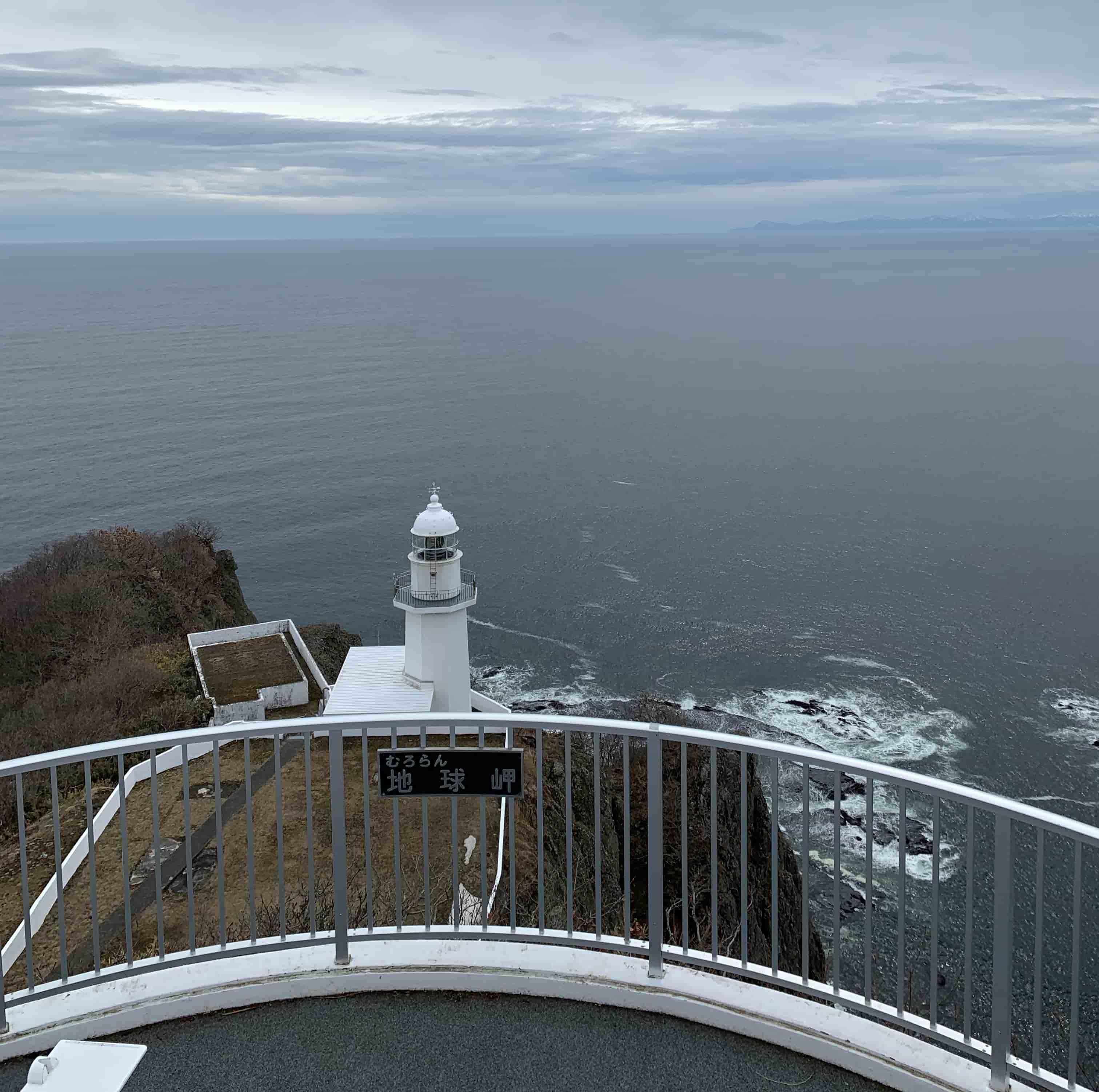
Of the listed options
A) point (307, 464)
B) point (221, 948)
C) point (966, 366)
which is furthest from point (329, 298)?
point (221, 948)

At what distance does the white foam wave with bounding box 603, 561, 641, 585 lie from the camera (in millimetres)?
48000

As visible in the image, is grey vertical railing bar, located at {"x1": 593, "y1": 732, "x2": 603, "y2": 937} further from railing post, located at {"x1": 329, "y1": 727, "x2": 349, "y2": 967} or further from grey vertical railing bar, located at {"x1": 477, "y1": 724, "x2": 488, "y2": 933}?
railing post, located at {"x1": 329, "y1": 727, "x2": 349, "y2": 967}

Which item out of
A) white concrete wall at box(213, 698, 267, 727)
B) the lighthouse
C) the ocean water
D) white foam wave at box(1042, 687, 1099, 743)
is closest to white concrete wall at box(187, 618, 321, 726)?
white concrete wall at box(213, 698, 267, 727)

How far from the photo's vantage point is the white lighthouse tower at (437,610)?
80.6ft

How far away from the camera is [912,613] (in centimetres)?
4419

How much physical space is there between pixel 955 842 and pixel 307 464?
4199cm

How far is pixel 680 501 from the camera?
2266 inches

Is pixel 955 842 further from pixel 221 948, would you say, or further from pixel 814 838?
pixel 221 948

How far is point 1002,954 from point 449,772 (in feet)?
7.19

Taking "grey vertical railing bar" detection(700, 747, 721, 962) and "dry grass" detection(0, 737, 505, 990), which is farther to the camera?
"dry grass" detection(0, 737, 505, 990)

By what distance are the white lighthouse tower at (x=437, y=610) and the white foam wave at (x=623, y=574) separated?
22578 millimetres

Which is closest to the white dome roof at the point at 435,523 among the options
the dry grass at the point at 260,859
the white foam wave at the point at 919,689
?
the dry grass at the point at 260,859

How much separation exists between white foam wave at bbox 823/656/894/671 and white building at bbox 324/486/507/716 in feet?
60.0

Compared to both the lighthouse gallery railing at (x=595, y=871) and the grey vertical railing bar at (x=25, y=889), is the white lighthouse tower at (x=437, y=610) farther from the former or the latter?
the grey vertical railing bar at (x=25, y=889)
